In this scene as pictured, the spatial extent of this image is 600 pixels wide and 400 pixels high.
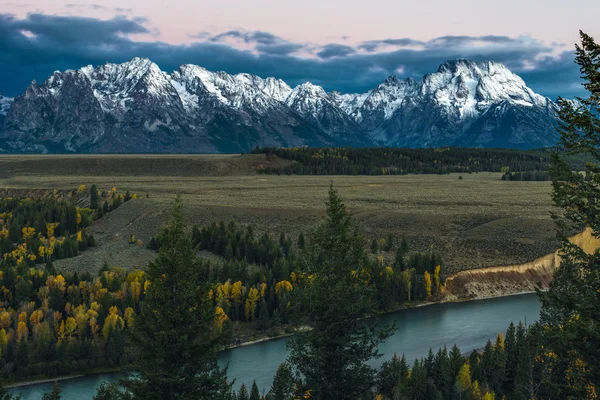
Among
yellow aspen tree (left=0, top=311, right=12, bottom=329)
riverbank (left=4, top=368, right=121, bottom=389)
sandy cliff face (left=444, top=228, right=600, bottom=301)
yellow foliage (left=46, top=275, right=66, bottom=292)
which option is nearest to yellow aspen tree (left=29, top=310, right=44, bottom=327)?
yellow aspen tree (left=0, top=311, right=12, bottom=329)

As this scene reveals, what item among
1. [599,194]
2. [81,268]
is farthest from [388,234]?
[599,194]

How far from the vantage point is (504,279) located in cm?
8412

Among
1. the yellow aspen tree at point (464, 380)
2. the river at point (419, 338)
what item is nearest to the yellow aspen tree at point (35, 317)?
the river at point (419, 338)

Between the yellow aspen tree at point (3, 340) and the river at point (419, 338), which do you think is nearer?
the river at point (419, 338)

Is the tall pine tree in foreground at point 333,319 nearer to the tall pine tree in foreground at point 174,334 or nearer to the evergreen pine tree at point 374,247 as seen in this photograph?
the tall pine tree in foreground at point 174,334

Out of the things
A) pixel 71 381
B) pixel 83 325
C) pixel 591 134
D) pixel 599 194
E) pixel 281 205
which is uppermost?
pixel 591 134

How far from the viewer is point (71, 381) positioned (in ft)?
169

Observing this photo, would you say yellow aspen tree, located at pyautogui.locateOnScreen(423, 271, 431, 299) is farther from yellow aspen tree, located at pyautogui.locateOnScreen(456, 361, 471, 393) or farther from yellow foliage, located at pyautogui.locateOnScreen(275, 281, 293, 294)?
yellow aspen tree, located at pyautogui.locateOnScreen(456, 361, 471, 393)

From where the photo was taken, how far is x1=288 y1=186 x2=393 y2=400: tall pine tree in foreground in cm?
2432

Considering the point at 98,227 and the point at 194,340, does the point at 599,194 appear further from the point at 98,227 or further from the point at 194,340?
the point at 98,227

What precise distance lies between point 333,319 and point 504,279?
220 ft

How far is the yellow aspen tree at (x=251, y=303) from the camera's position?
66188 millimetres

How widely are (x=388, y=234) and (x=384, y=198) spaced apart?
3740 cm

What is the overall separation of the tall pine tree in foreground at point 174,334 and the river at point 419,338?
1050 inches
